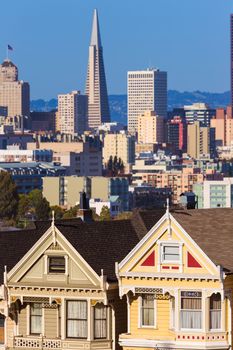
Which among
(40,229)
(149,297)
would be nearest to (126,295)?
(149,297)

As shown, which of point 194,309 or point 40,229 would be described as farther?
point 40,229

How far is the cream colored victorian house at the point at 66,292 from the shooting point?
1398 inches

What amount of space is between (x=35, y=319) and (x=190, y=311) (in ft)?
9.42

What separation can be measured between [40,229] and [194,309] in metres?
3.99

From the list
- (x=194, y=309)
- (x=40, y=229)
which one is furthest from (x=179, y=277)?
(x=40, y=229)

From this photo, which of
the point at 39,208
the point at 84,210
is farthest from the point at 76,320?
the point at 39,208

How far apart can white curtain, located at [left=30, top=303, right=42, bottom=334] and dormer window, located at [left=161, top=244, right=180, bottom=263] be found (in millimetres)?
2564

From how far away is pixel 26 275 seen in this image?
3600 centimetres

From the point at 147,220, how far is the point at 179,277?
2.72 m

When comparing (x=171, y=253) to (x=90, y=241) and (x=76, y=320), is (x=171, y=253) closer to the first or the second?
(x=90, y=241)

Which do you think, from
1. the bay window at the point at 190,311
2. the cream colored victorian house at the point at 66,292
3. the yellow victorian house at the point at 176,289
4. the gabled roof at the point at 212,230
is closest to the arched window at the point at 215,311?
the yellow victorian house at the point at 176,289

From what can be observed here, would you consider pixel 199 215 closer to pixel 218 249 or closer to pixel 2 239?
pixel 218 249

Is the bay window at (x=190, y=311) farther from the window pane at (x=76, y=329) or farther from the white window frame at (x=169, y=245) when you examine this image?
the window pane at (x=76, y=329)

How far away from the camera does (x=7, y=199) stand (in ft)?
604
